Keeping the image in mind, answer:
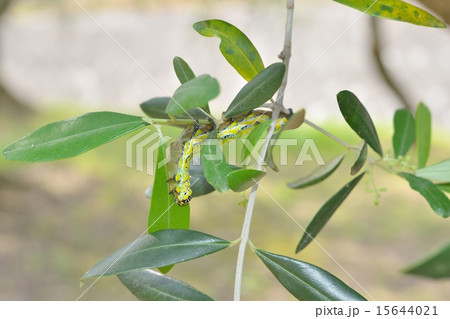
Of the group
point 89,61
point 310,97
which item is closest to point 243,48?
point 310,97

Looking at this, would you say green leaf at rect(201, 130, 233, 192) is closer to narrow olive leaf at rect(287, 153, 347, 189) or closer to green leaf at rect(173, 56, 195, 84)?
green leaf at rect(173, 56, 195, 84)

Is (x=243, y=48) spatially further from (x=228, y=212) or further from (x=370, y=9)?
(x=228, y=212)

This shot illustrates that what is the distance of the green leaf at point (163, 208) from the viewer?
409 mm

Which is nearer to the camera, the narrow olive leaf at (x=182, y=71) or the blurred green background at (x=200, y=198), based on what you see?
the narrow olive leaf at (x=182, y=71)

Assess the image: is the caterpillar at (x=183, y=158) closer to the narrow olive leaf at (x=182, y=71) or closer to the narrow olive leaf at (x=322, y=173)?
the narrow olive leaf at (x=182, y=71)

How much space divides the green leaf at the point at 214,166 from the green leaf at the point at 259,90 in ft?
0.09

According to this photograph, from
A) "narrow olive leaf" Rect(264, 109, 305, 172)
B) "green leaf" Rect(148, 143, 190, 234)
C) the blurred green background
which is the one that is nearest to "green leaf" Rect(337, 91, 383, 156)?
"narrow olive leaf" Rect(264, 109, 305, 172)

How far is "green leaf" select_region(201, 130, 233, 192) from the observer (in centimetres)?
36

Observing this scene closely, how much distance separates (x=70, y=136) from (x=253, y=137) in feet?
0.42

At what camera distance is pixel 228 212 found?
2566 millimetres

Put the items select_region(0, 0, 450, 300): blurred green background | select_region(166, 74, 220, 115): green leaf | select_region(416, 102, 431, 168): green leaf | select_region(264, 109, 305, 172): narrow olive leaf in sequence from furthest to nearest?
select_region(0, 0, 450, 300): blurred green background → select_region(416, 102, 431, 168): green leaf → select_region(264, 109, 305, 172): narrow olive leaf → select_region(166, 74, 220, 115): green leaf

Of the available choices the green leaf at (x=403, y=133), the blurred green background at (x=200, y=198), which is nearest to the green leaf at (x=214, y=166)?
the green leaf at (x=403, y=133)

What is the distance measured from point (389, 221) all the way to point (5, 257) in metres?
1.67

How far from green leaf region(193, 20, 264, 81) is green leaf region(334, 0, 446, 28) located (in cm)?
8
